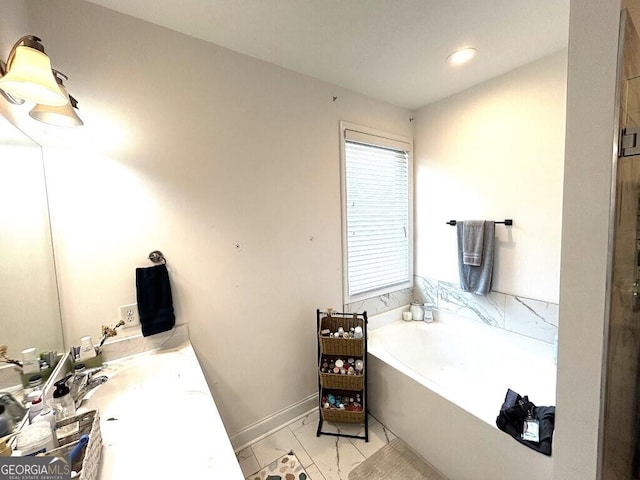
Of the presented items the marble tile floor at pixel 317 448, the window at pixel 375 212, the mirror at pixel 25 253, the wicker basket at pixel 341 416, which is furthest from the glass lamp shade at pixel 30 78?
the wicker basket at pixel 341 416

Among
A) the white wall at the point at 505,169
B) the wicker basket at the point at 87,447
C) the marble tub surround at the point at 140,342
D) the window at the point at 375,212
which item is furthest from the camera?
the window at the point at 375,212

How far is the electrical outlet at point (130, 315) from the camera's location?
4.44 ft

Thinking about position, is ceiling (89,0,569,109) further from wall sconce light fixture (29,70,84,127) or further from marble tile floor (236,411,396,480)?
marble tile floor (236,411,396,480)

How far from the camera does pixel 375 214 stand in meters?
2.39

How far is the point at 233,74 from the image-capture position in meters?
1.62

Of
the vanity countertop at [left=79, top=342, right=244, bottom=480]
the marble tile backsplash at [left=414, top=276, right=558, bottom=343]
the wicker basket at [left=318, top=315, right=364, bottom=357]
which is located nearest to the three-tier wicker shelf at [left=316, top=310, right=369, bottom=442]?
the wicker basket at [left=318, top=315, right=364, bottom=357]

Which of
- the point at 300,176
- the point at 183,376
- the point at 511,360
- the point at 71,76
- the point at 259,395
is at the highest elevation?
the point at 71,76

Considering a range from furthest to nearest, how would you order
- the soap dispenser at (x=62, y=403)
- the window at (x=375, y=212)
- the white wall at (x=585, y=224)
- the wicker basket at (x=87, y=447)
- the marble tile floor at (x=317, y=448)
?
the window at (x=375, y=212), the marble tile floor at (x=317, y=448), the soap dispenser at (x=62, y=403), the white wall at (x=585, y=224), the wicker basket at (x=87, y=447)

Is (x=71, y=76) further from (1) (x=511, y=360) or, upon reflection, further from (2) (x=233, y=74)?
(1) (x=511, y=360)

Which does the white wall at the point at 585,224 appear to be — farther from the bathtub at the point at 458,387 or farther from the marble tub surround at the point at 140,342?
the marble tub surround at the point at 140,342

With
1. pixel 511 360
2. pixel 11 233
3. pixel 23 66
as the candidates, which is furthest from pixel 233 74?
pixel 511 360

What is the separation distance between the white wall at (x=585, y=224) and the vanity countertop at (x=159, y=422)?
1.12m

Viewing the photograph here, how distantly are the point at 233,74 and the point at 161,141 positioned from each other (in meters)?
0.63

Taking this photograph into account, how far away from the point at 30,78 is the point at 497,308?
9.51ft
